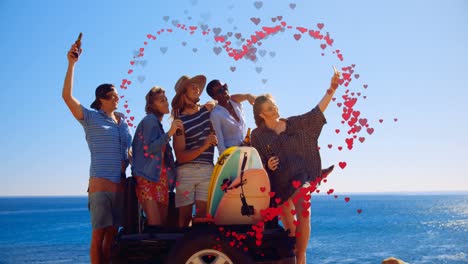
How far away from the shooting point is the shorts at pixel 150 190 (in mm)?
5668

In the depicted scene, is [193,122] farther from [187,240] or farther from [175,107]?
[187,240]

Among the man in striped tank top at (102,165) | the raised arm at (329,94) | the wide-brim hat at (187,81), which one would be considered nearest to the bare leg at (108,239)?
the man in striped tank top at (102,165)

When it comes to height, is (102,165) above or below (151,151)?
below

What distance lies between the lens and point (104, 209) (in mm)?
5758

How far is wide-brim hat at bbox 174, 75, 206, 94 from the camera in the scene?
6.24 m

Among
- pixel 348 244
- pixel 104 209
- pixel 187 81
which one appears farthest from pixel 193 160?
pixel 348 244

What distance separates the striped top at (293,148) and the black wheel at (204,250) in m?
1.18

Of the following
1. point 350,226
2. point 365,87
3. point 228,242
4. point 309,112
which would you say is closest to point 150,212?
point 228,242

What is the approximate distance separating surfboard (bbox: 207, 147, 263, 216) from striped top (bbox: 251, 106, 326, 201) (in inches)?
25.0

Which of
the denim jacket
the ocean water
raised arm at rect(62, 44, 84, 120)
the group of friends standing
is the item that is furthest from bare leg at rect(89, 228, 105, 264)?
the ocean water

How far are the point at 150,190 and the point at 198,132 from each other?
2.93 ft

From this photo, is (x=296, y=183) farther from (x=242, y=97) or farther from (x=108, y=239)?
(x=108, y=239)

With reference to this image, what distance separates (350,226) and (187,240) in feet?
327

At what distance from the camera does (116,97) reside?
6055mm
